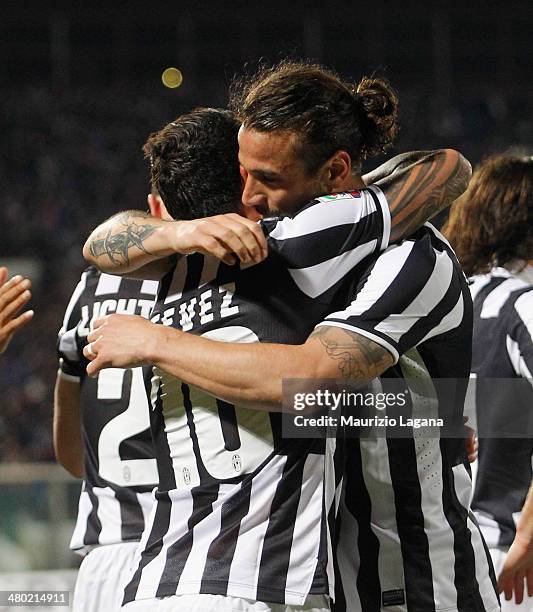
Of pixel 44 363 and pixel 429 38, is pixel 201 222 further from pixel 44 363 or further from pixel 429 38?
pixel 429 38

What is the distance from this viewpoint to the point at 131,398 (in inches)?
123

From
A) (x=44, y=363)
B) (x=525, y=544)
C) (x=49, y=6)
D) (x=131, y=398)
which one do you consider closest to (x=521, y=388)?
(x=525, y=544)

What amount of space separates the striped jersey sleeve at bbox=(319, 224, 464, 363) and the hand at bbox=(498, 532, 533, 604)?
1124 mm

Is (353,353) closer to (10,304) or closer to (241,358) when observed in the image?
(241,358)

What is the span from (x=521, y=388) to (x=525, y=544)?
49 centimetres

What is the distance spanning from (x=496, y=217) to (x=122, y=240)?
1583 millimetres

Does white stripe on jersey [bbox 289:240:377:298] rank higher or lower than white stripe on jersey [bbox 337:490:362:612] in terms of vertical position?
higher

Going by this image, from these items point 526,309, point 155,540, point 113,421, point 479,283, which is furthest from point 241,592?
point 479,283

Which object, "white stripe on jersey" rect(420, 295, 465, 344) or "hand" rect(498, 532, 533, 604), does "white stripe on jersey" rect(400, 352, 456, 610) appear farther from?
"hand" rect(498, 532, 533, 604)

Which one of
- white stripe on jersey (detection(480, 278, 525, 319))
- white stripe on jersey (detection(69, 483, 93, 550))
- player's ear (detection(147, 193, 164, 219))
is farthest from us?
white stripe on jersey (detection(69, 483, 93, 550))

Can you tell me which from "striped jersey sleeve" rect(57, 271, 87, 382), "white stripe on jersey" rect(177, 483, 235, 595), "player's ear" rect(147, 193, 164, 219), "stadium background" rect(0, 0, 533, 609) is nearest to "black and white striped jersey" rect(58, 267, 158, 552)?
"striped jersey sleeve" rect(57, 271, 87, 382)

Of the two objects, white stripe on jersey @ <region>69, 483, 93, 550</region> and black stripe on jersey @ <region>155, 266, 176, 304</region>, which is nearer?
black stripe on jersey @ <region>155, 266, 176, 304</region>

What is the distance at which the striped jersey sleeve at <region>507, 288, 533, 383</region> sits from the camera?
3.05 m

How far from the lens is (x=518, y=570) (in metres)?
2.98
